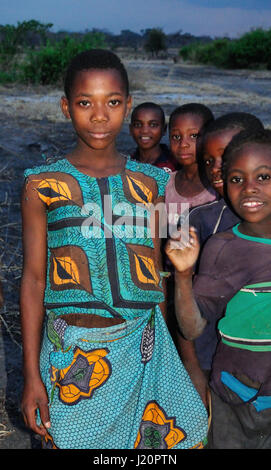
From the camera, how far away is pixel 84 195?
1.57 metres

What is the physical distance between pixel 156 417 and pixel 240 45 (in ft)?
108

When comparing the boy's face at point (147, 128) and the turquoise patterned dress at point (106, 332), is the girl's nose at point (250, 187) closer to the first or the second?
the turquoise patterned dress at point (106, 332)

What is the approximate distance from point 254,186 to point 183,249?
35 cm

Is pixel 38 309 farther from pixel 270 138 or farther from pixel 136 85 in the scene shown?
pixel 136 85

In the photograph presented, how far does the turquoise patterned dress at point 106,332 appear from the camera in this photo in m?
1.49

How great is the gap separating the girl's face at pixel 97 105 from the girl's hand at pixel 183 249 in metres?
0.38

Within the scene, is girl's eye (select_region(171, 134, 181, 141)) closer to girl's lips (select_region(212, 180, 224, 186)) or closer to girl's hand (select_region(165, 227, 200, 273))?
girl's lips (select_region(212, 180, 224, 186))

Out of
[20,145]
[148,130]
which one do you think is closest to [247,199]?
[148,130]

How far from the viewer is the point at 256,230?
171 centimetres

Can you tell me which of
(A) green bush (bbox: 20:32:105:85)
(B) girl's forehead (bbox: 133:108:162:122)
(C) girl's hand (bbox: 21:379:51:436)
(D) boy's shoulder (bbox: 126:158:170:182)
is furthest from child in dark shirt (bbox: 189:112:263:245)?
(A) green bush (bbox: 20:32:105:85)

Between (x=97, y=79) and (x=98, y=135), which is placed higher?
(x=97, y=79)

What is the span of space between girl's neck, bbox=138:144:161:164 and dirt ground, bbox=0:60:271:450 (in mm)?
1277

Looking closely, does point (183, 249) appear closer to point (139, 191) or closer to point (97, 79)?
point (139, 191)
